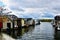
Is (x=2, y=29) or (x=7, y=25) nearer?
(x=2, y=29)

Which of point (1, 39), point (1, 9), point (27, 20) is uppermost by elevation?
point (1, 9)

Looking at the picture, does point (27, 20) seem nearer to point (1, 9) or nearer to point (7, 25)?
point (7, 25)

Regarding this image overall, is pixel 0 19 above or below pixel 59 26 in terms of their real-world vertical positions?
above

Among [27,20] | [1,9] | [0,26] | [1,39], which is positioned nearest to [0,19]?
[0,26]

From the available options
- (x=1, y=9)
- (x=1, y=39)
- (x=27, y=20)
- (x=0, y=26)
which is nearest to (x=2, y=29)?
(x=0, y=26)

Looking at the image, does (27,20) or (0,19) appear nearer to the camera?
(0,19)

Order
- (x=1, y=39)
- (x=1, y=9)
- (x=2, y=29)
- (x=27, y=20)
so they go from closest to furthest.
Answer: (x=1, y=39) < (x=1, y=9) < (x=2, y=29) < (x=27, y=20)

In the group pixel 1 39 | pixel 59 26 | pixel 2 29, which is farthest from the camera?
pixel 59 26

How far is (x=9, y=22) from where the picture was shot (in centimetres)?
2330

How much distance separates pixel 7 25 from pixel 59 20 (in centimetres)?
873

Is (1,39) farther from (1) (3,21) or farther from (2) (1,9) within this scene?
(1) (3,21)

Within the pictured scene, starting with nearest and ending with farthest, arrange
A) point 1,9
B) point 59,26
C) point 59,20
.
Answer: point 1,9 < point 59,26 < point 59,20

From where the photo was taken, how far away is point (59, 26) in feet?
89.1

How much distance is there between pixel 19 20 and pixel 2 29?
32.2 ft
